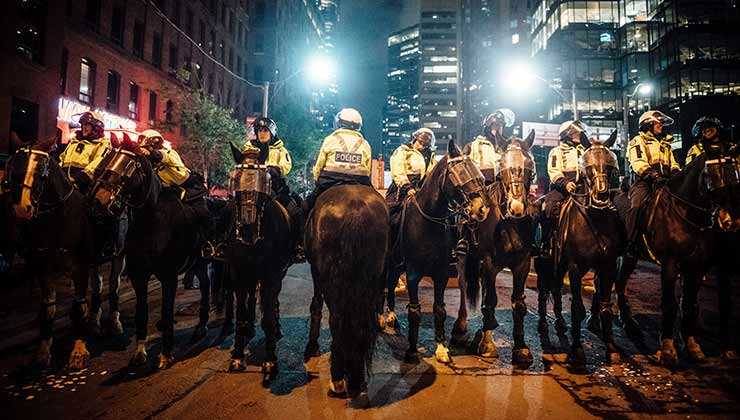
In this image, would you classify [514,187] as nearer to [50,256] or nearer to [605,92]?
[50,256]

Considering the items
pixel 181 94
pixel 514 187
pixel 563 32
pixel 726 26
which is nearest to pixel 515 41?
pixel 563 32

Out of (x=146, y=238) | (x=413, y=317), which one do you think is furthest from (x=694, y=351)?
(x=146, y=238)

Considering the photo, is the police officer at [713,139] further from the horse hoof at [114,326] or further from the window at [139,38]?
the window at [139,38]

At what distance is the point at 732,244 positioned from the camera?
6.13 meters

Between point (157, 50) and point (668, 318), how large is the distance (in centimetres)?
3488

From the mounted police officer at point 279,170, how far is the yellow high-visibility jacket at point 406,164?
2009 millimetres

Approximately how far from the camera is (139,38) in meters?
27.6

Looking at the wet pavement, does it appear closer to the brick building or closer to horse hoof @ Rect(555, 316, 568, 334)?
horse hoof @ Rect(555, 316, 568, 334)

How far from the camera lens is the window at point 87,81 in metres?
21.9

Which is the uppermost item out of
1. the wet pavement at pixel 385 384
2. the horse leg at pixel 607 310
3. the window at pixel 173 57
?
the window at pixel 173 57

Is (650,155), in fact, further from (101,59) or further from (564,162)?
(101,59)

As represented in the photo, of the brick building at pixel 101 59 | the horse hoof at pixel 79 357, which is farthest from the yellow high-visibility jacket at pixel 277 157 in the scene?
the brick building at pixel 101 59

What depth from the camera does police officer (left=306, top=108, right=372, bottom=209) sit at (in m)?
5.36

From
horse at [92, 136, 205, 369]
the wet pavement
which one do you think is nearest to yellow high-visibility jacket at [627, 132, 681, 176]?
the wet pavement
